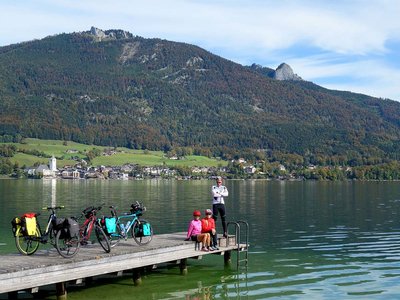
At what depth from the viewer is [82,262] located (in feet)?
67.4

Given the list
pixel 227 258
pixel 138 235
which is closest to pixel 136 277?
pixel 138 235

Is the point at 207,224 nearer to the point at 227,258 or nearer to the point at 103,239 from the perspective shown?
the point at 227,258

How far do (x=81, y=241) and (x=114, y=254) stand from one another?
1.32 metres

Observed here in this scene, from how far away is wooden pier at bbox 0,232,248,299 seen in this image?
1866cm

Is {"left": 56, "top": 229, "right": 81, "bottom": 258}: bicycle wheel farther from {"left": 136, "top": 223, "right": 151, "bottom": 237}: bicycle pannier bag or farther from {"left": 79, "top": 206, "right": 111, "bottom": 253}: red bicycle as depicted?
{"left": 136, "top": 223, "right": 151, "bottom": 237}: bicycle pannier bag

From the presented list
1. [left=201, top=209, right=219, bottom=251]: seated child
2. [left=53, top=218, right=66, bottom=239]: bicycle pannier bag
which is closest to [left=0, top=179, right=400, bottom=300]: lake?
[left=201, top=209, right=219, bottom=251]: seated child

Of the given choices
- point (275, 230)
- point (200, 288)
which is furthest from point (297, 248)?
point (200, 288)

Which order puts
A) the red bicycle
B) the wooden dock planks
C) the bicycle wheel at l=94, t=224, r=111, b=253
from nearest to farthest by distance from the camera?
the wooden dock planks < the red bicycle < the bicycle wheel at l=94, t=224, r=111, b=253

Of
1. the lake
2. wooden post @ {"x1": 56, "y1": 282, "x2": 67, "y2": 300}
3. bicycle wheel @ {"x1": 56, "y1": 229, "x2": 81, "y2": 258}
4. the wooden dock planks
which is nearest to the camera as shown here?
the wooden dock planks

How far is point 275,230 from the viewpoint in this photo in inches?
1804

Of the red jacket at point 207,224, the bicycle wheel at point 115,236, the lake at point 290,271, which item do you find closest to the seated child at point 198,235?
the red jacket at point 207,224

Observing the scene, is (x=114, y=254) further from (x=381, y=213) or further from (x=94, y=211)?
(x=381, y=213)

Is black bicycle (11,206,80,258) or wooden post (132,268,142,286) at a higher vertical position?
black bicycle (11,206,80,258)

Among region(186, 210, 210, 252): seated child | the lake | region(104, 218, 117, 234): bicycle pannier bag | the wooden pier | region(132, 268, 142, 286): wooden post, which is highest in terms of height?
region(104, 218, 117, 234): bicycle pannier bag
